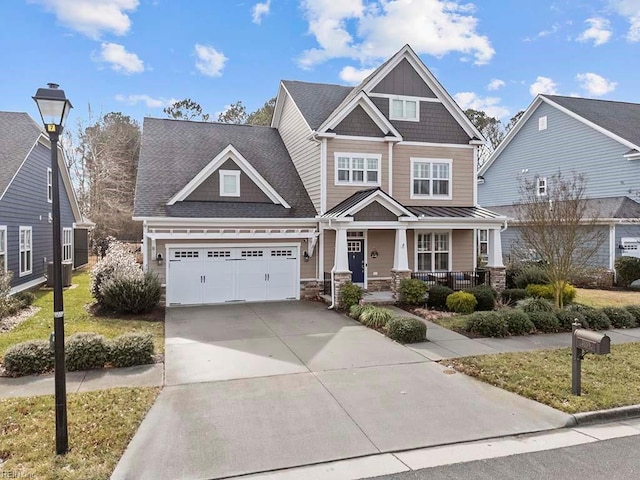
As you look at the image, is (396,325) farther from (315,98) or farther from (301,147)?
(315,98)

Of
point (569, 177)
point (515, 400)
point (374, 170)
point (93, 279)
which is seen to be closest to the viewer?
point (515, 400)

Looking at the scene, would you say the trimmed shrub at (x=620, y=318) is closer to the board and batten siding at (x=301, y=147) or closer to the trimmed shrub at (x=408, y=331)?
the trimmed shrub at (x=408, y=331)

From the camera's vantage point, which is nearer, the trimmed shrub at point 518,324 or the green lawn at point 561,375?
the green lawn at point 561,375

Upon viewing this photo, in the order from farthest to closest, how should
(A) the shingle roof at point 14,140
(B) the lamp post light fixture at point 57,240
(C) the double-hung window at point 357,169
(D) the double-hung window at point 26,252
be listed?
(D) the double-hung window at point 26,252, (C) the double-hung window at point 357,169, (A) the shingle roof at point 14,140, (B) the lamp post light fixture at point 57,240

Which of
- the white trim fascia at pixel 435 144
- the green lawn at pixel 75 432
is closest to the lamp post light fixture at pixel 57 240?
the green lawn at pixel 75 432

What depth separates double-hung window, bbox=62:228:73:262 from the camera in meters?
23.0

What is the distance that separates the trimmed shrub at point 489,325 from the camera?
1064cm

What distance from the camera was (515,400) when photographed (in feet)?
21.6

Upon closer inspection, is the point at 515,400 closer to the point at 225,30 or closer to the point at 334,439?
the point at 334,439

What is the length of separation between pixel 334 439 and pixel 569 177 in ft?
77.8

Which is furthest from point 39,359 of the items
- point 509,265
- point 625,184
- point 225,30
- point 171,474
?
point 625,184

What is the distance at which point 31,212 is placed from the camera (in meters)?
17.9

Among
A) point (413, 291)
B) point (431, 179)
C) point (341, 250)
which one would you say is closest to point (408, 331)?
point (413, 291)

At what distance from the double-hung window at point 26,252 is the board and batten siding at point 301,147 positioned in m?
Result: 11.0
